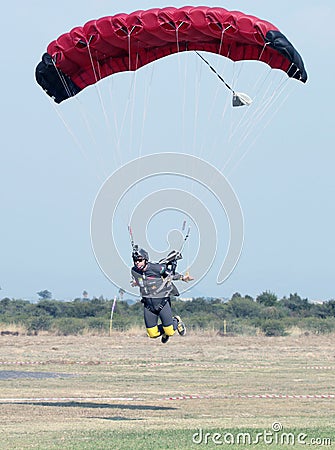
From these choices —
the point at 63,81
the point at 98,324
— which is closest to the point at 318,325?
the point at 98,324

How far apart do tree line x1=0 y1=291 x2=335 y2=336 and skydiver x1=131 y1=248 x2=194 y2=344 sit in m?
31.5

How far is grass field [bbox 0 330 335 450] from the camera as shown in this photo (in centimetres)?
1727

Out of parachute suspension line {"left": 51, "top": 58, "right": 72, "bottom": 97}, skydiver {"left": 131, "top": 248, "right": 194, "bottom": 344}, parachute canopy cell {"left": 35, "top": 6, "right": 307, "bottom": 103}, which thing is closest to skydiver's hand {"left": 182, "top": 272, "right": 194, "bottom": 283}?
skydiver {"left": 131, "top": 248, "right": 194, "bottom": 344}

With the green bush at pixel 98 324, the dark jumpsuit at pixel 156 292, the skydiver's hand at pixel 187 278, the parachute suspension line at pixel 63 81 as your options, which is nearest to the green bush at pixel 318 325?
the green bush at pixel 98 324

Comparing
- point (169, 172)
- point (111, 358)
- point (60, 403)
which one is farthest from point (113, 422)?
point (111, 358)

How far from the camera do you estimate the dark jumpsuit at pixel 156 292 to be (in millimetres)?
17969

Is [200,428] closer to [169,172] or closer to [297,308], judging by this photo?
[169,172]

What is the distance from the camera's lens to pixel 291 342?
4456 centimetres

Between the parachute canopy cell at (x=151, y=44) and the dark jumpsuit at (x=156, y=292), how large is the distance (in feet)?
15.3

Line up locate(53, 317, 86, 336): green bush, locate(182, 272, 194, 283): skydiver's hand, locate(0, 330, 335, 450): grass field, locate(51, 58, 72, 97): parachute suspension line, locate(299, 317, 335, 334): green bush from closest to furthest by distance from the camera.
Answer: locate(0, 330, 335, 450): grass field → locate(182, 272, 194, 283): skydiver's hand → locate(51, 58, 72, 97): parachute suspension line → locate(53, 317, 86, 336): green bush → locate(299, 317, 335, 334): green bush

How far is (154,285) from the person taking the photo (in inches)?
710

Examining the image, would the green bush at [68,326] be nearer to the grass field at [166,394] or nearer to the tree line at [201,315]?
the tree line at [201,315]

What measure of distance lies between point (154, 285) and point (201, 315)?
142 feet

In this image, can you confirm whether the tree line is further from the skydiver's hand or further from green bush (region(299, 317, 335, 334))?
the skydiver's hand
